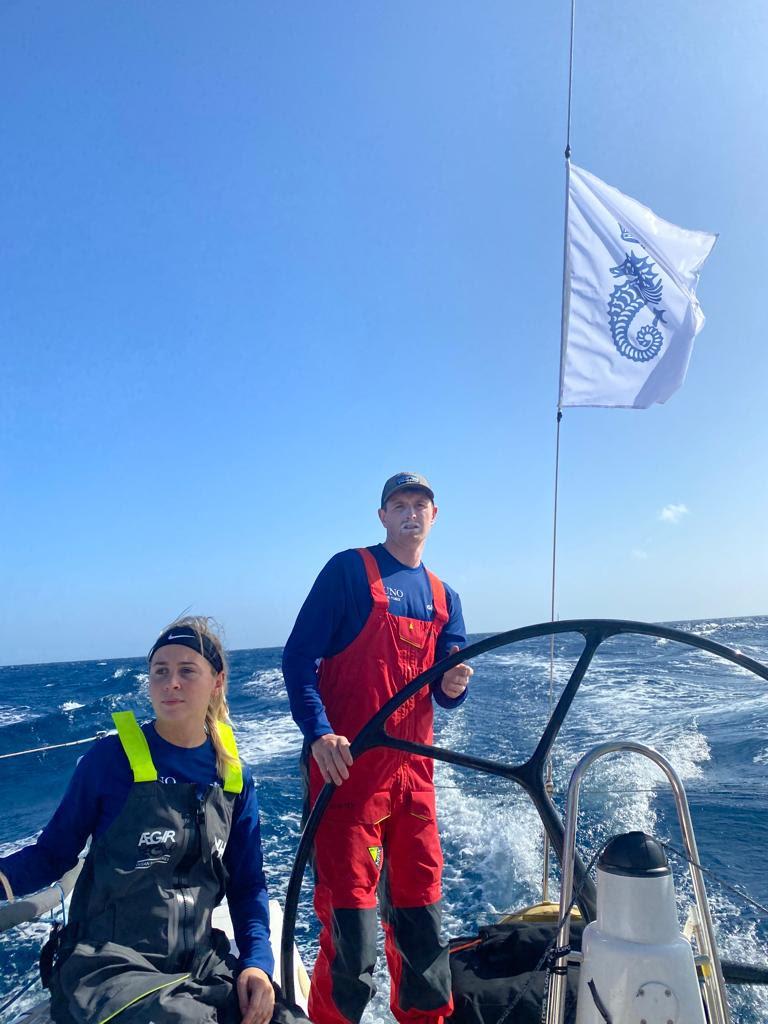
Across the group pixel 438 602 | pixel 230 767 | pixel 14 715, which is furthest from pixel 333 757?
pixel 14 715

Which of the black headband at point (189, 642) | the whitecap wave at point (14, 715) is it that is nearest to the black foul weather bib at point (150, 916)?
the black headband at point (189, 642)

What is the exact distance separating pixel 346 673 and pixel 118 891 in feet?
2.39

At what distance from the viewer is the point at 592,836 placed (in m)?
3.72

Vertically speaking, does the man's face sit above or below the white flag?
below

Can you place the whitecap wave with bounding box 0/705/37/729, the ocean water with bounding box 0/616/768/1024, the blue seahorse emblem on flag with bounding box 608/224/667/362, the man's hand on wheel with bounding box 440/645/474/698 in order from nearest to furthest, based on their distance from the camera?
the man's hand on wheel with bounding box 440/645/474/698, the ocean water with bounding box 0/616/768/1024, the blue seahorse emblem on flag with bounding box 608/224/667/362, the whitecap wave with bounding box 0/705/37/729

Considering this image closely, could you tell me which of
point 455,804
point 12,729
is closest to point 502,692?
point 455,804

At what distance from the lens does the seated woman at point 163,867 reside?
40.1 inches

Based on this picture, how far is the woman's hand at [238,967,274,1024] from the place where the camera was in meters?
1.08

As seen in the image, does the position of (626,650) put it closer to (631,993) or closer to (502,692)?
(502,692)

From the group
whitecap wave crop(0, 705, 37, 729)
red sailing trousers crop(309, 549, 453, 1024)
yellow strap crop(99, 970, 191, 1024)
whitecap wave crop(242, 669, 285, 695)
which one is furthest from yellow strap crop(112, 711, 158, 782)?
whitecap wave crop(0, 705, 37, 729)

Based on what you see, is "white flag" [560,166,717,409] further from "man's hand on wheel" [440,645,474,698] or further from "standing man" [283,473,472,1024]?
"man's hand on wheel" [440,645,474,698]

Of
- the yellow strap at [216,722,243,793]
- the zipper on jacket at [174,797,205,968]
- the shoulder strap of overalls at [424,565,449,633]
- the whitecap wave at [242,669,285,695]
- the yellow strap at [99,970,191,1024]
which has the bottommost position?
the whitecap wave at [242,669,285,695]

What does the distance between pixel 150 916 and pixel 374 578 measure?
2.94 ft

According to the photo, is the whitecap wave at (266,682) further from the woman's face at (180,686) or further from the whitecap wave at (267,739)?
the woman's face at (180,686)
